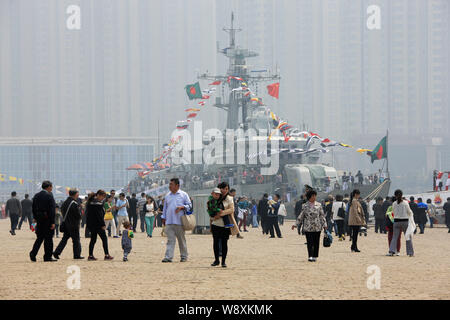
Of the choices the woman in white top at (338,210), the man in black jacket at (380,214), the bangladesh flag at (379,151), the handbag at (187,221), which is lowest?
the man in black jacket at (380,214)

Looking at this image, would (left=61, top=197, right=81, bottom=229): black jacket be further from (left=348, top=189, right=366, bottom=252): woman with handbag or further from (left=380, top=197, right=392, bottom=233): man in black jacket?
(left=380, top=197, right=392, bottom=233): man in black jacket

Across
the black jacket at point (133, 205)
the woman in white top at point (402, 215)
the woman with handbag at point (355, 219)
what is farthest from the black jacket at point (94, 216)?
the black jacket at point (133, 205)

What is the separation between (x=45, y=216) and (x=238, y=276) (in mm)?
4838

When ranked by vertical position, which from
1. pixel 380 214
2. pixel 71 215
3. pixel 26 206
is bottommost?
pixel 380 214

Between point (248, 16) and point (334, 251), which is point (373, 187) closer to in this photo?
point (334, 251)

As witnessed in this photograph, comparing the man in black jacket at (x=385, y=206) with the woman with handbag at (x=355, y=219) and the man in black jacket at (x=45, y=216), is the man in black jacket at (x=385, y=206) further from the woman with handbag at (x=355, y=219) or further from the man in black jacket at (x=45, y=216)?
the man in black jacket at (x=45, y=216)

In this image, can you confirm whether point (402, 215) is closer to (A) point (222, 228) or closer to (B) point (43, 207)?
(A) point (222, 228)

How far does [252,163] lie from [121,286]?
39033mm

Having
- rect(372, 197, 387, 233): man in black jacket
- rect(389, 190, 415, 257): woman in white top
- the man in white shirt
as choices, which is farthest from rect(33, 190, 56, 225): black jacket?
rect(372, 197, 387, 233): man in black jacket

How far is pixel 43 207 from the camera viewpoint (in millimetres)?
15023

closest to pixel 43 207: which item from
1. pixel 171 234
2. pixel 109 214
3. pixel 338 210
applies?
pixel 171 234

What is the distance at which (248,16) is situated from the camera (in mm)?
120500

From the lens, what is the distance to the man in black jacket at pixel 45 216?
15008 mm
